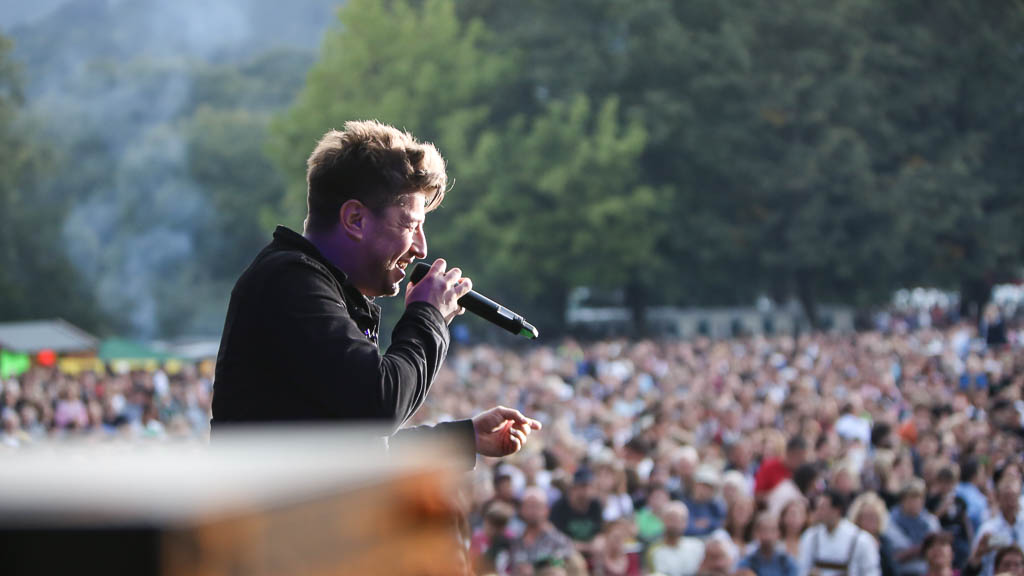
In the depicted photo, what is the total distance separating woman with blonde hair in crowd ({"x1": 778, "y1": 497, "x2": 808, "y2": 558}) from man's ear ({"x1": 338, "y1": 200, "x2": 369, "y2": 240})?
215 inches

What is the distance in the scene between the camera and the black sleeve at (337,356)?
1888 mm

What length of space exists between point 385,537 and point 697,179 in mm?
39755

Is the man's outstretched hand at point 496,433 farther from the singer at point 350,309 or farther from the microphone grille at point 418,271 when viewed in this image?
the microphone grille at point 418,271

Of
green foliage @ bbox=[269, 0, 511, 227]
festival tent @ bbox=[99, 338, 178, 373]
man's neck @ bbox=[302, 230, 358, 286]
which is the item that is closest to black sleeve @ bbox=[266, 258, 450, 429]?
man's neck @ bbox=[302, 230, 358, 286]

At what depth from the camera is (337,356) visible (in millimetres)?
1901

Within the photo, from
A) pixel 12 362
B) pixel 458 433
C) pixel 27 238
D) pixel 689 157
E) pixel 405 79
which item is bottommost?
pixel 458 433

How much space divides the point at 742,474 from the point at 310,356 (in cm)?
813

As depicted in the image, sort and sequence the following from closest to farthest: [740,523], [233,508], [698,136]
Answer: [233,508] → [740,523] → [698,136]

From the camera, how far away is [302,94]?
40.9 m

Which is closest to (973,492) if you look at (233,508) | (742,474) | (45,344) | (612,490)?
(742,474)

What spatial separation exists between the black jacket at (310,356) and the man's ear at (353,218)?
0.27ft

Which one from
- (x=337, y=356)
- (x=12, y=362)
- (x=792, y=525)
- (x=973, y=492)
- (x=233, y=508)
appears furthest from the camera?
(x=12, y=362)

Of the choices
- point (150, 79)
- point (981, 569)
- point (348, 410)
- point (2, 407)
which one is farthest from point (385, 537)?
point (150, 79)

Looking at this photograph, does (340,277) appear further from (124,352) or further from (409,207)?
(124,352)
